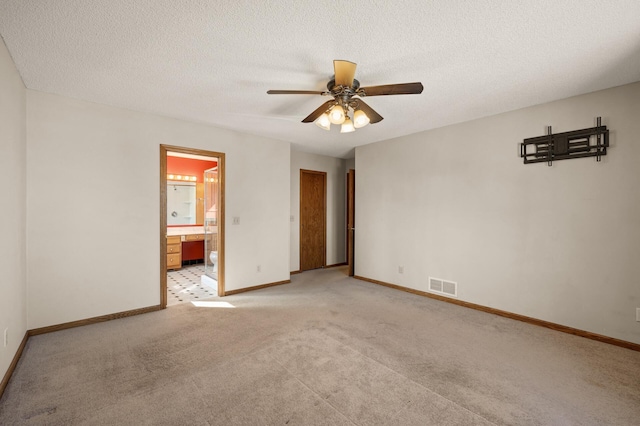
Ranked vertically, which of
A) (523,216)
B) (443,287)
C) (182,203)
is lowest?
(443,287)

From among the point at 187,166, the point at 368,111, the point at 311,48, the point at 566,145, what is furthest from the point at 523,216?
the point at 187,166

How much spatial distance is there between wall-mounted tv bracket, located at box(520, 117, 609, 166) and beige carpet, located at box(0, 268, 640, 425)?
6.21 feet

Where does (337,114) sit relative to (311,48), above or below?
below

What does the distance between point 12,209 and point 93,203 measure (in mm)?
918

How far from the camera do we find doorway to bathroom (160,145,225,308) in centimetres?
376

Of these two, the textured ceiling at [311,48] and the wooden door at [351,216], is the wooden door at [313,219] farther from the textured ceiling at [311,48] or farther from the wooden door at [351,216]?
the textured ceiling at [311,48]

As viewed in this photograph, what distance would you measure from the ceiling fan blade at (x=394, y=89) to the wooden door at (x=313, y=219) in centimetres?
374

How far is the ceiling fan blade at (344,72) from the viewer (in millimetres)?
2047

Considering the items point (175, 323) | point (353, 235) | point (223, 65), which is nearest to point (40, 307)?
point (175, 323)

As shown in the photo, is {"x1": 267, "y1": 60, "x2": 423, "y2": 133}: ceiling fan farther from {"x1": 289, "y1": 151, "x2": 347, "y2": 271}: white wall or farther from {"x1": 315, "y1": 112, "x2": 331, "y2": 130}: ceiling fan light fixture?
{"x1": 289, "y1": 151, "x2": 347, "y2": 271}: white wall

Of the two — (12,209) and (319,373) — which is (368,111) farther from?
(12,209)

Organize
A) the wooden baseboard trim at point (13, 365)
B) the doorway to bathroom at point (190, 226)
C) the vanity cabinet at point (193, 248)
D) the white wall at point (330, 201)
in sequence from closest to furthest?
1. the wooden baseboard trim at point (13, 365)
2. the doorway to bathroom at point (190, 226)
3. the white wall at point (330, 201)
4. the vanity cabinet at point (193, 248)

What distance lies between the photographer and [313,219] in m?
6.27

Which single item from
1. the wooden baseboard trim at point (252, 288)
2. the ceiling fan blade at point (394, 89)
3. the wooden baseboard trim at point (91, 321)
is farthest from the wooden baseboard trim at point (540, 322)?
the wooden baseboard trim at point (91, 321)
